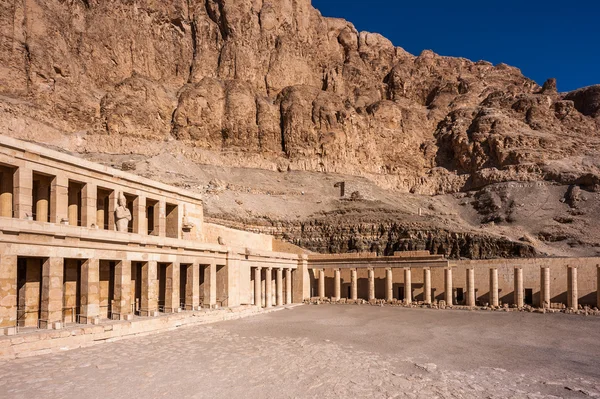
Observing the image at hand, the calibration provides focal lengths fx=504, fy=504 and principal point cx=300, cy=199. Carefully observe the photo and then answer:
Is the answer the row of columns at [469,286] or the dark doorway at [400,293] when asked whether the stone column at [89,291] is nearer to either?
the row of columns at [469,286]

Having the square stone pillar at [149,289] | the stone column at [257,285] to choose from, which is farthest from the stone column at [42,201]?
the stone column at [257,285]

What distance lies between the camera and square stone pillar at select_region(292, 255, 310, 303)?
138 ft

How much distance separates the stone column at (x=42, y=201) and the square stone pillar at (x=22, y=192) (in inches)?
63.6

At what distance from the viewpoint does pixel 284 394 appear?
490 inches

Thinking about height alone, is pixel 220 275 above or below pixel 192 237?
below

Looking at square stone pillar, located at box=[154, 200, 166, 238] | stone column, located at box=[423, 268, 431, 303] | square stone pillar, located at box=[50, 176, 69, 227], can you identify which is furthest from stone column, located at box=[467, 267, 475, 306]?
square stone pillar, located at box=[50, 176, 69, 227]

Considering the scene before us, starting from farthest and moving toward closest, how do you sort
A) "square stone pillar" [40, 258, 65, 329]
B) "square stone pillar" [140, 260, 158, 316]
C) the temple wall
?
1. the temple wall
2. "square stone pillar" [140, 260, 158, 316]
3. "square stone pillar" [40, 258, 65, 329]

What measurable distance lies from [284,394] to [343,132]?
90481 millimetres

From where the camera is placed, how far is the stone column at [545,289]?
33438mm

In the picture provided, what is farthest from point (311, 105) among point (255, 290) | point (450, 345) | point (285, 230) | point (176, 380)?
point (176, 380)

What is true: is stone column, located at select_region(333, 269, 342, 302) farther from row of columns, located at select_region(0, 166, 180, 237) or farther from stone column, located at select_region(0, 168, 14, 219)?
stone column, located at select_region(0, 168, 14, 219)

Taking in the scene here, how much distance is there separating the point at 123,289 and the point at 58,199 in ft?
15.1

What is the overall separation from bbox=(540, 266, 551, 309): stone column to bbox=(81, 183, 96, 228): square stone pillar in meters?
28.1

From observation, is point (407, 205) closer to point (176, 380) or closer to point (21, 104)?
point (21, 104)
